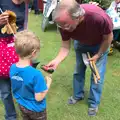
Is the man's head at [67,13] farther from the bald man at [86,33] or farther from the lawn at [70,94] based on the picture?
the lawn at [70,94]

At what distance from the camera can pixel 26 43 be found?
203 centimetres

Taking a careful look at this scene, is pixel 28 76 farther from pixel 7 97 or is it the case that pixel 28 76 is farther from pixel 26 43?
pixel 7 97

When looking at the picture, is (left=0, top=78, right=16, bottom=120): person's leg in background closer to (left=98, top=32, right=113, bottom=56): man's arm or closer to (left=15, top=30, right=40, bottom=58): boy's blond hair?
(left=15, top=30, right=40, bottom=58): boy's blond hair

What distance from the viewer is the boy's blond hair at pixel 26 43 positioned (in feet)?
6.67

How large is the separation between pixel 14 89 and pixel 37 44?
44 centimetres

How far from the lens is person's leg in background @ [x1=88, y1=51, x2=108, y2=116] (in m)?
2.92

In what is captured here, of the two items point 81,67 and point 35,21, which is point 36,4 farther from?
point 81,67

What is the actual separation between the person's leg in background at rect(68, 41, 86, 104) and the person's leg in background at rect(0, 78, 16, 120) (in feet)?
2.49

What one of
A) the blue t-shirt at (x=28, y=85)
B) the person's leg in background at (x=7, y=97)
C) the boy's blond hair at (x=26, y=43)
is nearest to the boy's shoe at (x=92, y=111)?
the person's leg in background at (x=7, y=97)

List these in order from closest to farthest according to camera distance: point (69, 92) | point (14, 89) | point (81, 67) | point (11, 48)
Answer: point (14, 89) → point (11, 48) → point (81, 67) → point (69, 92)

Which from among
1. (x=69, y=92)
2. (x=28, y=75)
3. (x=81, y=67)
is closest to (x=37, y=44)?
(x=28, y=75)

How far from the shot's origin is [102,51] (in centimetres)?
279

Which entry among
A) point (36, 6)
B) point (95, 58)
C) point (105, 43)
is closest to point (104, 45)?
point (105, 43)

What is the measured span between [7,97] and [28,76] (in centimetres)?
83
